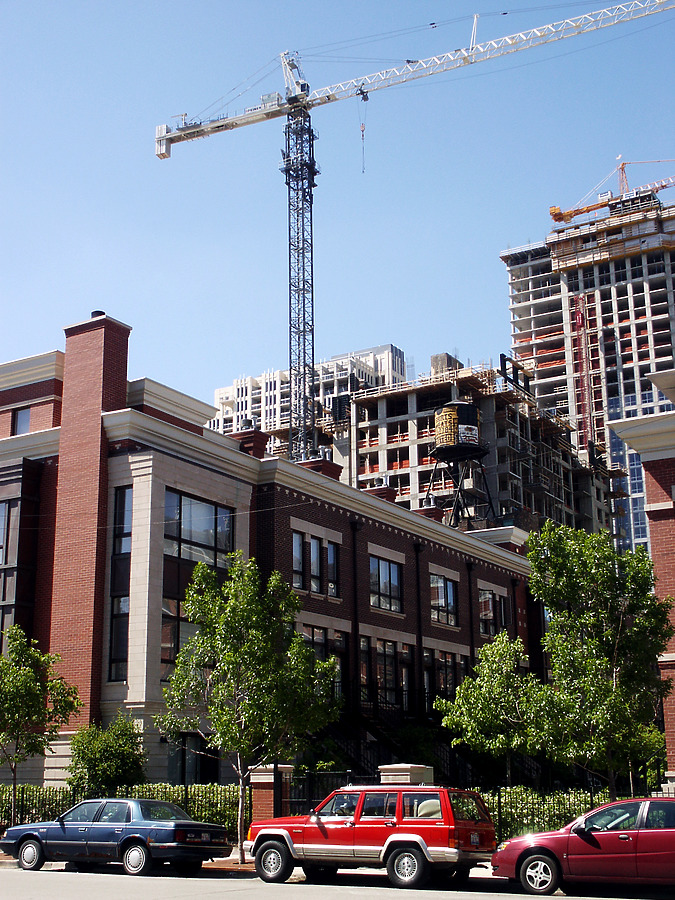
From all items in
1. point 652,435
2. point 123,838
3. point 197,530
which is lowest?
point 123,838

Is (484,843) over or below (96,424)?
below

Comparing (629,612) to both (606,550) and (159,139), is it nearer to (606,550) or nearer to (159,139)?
(606,550)

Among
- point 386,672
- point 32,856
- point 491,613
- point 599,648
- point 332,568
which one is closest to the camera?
point 32,856

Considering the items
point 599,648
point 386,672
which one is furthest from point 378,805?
point 386,672

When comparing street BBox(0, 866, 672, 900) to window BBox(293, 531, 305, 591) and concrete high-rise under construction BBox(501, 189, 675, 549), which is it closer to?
window BBox(293, 531, 305, 591)

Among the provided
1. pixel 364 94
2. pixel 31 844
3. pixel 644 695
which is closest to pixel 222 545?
pixel 31 844

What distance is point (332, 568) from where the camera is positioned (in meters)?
39.0

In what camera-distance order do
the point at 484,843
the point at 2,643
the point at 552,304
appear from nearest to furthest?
the point at 484,843, the point at 2,643, the point at 552,304

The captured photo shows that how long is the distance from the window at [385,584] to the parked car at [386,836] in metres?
20.4

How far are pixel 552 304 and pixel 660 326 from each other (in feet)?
64.0

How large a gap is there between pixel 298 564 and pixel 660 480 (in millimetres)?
13269

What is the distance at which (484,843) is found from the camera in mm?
19797

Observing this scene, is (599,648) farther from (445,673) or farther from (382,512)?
(445,673)

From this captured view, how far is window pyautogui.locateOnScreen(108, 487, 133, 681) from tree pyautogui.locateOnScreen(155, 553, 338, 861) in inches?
142
